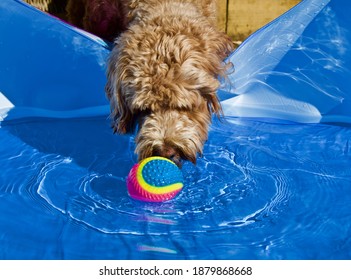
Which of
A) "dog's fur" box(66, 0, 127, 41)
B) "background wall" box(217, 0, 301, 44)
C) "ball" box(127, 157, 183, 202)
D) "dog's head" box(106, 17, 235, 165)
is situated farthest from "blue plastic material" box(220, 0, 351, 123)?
"background wall" box(217, 0, 301, 44)

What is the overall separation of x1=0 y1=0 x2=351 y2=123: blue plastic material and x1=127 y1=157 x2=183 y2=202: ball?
1668 millimetres

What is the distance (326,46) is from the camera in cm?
529

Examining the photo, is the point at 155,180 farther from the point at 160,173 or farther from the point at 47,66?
the point at 47,66

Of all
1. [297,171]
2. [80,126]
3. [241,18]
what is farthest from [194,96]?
[241,18]

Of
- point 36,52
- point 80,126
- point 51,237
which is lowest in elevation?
point 80,126

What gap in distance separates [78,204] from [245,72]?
2283 millimetres

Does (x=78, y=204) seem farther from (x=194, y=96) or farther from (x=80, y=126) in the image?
(x=80, y=126)

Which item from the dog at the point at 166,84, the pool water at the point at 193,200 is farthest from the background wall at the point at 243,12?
the dog at the point at 166,84

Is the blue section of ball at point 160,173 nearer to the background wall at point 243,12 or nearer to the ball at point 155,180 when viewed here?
the ball at point 155,180

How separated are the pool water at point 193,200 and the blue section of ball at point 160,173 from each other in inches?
12.8

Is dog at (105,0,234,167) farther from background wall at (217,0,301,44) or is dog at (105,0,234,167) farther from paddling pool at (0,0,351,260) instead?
background wall at (217,0,301,44)

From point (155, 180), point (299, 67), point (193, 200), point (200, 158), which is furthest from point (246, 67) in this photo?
point (155, 180)

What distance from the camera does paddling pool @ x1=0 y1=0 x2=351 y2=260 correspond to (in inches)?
149

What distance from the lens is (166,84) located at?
3.88 meters
